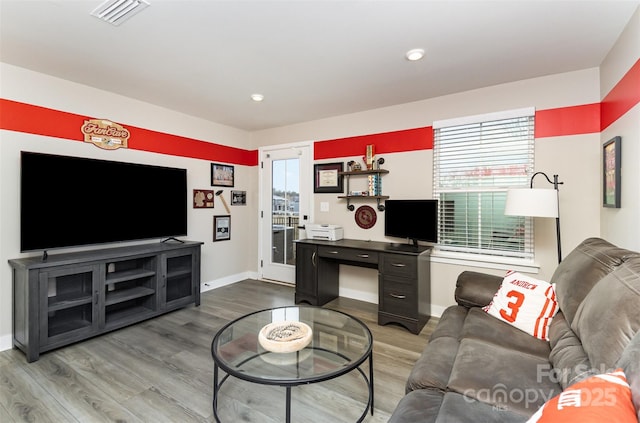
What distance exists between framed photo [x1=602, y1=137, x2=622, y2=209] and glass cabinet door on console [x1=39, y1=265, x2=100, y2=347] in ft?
13.9

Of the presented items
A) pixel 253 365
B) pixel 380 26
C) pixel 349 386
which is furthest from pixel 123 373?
pixel 380 26

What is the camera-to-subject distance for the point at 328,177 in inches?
159

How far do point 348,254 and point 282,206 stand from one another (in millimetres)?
1640

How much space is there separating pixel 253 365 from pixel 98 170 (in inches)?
101

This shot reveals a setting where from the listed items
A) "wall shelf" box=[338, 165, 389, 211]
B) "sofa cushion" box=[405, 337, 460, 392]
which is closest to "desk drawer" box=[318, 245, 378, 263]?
"wall shelf" box=[338, 165, 389, 211]

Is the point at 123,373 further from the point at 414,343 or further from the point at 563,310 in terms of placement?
the point at 563,310

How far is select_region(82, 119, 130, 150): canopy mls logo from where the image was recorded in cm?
298

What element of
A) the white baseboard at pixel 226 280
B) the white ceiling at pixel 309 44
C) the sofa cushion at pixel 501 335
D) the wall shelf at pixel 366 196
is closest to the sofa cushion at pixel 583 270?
the sofa cushion at pixel 501 335

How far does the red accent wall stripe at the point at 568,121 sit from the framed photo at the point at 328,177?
2170 millimetres

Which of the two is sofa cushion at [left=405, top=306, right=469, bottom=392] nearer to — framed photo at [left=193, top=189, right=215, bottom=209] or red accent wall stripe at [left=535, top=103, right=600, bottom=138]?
red accent wall stripe at [left=535, top=103, right=600, bottom=138]

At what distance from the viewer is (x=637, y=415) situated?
0.68 meters

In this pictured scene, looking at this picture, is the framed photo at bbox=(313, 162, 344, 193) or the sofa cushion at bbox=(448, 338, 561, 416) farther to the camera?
the framed photo at bbox=(313, 162, 344, 193)

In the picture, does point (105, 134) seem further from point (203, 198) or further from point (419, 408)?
point (419, 408)

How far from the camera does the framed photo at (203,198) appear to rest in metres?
3.98
